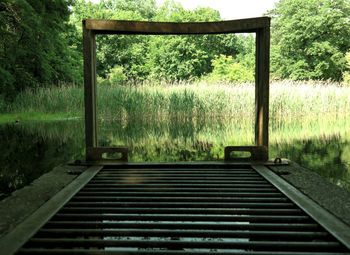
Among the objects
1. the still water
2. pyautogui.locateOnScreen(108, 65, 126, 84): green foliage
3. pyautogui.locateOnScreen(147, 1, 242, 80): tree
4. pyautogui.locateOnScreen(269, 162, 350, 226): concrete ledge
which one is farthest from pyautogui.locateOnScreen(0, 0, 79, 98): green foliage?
pyautogui.locateOnScreen(147, 1, 242, 80): tree

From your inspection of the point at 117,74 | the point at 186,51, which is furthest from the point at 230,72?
the point at 117,74

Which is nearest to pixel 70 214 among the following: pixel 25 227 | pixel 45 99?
pixel 25 227

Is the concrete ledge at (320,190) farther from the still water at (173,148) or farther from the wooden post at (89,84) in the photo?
the wooden post at (89,84)

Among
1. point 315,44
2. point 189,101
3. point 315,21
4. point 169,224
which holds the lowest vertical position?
point 169,224

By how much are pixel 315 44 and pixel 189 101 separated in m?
17.8

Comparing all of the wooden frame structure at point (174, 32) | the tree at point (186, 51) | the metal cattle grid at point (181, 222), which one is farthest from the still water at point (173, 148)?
the tree at point (186, 51)

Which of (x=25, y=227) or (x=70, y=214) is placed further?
(x=70, y=214)

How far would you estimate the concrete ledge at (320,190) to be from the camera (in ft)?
→ 6.20

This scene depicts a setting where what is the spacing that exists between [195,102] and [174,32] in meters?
6.42

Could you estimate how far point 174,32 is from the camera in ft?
10.9

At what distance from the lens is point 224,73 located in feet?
76.4

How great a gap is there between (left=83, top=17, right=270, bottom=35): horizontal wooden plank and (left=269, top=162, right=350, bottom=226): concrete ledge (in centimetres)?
133

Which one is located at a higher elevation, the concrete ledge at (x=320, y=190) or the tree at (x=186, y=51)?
the tree at (x=186, y=51)

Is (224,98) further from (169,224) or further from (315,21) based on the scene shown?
(315,21)
